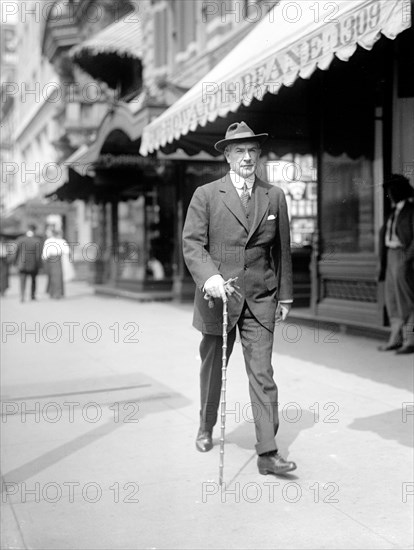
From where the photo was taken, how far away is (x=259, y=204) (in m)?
4.66

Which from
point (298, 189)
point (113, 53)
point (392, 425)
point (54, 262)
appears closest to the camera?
point (392, 425)

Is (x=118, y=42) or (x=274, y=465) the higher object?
(x=118, y=42)

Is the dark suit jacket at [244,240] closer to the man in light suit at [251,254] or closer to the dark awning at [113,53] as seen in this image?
the man in light suit at [251,254]

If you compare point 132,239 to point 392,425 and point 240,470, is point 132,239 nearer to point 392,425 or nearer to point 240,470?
point 392,425

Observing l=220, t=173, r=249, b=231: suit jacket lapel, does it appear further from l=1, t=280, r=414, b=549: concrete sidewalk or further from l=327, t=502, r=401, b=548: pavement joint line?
l=327, t=502, r=401, b=548: pavement joint line

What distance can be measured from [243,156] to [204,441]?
197 cm

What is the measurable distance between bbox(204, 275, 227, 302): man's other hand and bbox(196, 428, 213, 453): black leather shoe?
47.7 inches

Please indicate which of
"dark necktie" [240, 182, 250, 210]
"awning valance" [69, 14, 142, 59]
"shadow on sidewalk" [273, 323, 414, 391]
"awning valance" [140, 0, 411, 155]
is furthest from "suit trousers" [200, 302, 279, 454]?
"awning valance" [69, 14, 142, 59]

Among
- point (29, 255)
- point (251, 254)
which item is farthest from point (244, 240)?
point (29, 255)

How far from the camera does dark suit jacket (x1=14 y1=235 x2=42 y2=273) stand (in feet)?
61.5

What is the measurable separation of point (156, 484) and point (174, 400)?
90.4 inches

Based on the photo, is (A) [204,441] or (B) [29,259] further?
(B) [29,259]

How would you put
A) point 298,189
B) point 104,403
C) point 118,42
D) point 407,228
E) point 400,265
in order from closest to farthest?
1. point 104,403
2. point 407,228
3. point 400,265
4. point 298,189
5. point 118,42

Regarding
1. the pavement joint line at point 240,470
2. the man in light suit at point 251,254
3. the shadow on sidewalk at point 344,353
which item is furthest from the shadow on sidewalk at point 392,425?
the man in light suit at point 251,254
